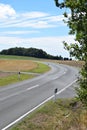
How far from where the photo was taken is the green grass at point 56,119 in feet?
58.3

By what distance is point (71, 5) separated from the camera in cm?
1260

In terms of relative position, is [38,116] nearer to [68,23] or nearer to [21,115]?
[21,115]

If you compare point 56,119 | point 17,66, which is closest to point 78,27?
point 56,119

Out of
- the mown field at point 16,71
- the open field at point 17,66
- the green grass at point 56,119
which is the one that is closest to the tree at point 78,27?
the green grass at point 56,119

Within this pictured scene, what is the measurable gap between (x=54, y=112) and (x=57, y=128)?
5.38 metres

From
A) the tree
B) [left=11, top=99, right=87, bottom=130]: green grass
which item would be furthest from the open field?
the tree

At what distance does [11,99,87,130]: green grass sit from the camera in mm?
17766

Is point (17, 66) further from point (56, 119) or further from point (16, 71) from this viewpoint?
point (56, 119)

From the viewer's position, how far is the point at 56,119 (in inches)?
810

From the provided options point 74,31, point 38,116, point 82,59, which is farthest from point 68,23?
point 38,116

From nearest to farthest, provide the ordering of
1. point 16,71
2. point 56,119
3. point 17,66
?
point 56,119, point 16,71, point 17,66

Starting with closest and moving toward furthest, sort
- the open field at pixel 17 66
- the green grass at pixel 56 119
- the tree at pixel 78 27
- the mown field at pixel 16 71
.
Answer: the tree at pixel 78 27 → the green grass at pixel 56 119 → the mown field at pixel 16 71 → the open field at pixel 17 66

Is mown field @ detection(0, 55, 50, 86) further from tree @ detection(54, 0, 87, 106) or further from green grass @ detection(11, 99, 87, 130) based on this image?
tree @ detection(54, 0, 87, 106)

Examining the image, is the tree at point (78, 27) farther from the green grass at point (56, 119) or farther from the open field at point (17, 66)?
the open field at point (17, 66)
